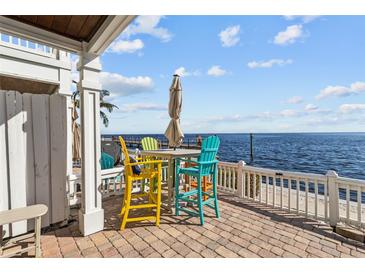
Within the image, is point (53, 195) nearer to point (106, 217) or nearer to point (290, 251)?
point (106, 217)

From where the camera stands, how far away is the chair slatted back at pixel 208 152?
9.62 feet

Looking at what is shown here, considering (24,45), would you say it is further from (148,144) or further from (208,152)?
(208,152)

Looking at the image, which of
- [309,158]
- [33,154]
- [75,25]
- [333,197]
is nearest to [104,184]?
[33,154]

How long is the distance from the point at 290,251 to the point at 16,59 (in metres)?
5.37

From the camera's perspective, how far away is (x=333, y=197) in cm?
294

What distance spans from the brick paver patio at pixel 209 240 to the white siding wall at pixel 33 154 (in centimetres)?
46

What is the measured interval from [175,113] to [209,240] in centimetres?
237

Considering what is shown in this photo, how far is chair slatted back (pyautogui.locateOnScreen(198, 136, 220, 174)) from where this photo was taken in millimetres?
2932

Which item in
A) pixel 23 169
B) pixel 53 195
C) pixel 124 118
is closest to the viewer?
pixel 23 169

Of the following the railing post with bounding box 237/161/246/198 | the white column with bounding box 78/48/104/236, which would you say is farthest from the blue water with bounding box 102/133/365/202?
the white column with bounding box 78/48/104/236

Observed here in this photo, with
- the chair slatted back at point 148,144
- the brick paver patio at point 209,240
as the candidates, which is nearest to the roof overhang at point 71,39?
the chair slatted back at point 148,144

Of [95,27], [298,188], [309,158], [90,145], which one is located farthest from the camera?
[309,158]

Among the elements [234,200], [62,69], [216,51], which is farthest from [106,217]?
[216,51]
